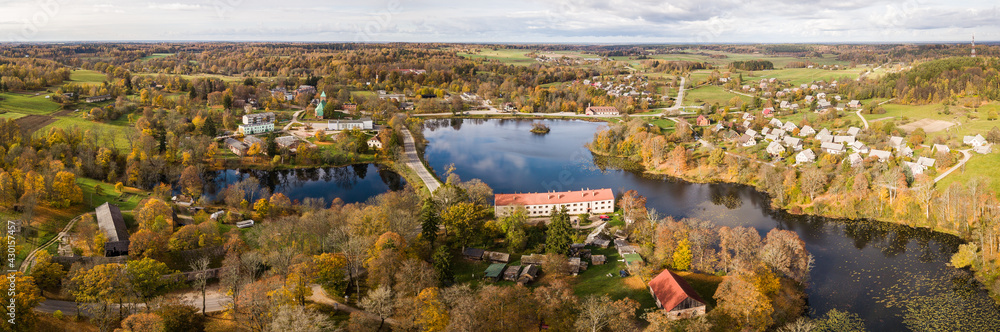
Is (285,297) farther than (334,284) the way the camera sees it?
No

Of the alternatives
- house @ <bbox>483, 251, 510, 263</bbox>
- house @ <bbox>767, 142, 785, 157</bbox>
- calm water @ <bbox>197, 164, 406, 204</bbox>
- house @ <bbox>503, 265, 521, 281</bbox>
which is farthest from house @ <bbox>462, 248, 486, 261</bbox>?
house @ <bbox>767, 142, 785, 157</bbox>

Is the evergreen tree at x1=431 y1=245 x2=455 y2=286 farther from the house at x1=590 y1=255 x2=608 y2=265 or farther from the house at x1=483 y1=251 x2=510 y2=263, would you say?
the house at x1=590 y1=255 x2=608 y2=265

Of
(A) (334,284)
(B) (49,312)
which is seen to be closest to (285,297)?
(A) (334,284)

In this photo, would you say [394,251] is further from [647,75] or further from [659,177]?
[647,75]

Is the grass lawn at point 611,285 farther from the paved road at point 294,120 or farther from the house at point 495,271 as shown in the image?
the paved road at point 294,120

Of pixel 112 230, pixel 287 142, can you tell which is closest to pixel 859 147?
pixel 287 142

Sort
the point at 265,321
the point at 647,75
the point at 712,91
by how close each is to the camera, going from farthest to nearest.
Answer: the point at 647,75 < the point at 712,91 < the point at 265,321

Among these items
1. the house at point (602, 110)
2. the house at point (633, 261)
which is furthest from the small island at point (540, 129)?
the house at point (633, 261)
